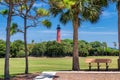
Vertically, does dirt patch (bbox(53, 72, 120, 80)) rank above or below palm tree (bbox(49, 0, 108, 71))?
below

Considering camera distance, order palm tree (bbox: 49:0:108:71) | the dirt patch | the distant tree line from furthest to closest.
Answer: the distant tree line
palm tree (bbox: 49:0:108:71)
the dirt patch

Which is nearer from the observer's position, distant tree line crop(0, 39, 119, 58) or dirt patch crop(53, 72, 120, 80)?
dirt patch crop(53, 72, 120, 80)

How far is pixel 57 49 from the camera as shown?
200ft

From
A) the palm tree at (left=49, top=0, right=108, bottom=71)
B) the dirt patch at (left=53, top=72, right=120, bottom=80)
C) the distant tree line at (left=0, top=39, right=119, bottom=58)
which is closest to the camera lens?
the dirt patch at (left=53, top=72, right=120, bottom=80)

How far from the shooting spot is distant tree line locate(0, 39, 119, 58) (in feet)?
202

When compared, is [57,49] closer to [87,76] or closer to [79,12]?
[79,12]

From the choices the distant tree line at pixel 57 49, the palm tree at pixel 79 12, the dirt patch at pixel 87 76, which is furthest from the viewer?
the distant tree line at pixel 57 49

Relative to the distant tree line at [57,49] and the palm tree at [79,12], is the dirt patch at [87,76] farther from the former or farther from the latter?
the distant tree line at [57,49]

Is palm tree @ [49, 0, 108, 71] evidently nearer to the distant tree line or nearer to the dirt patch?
the dirt patch

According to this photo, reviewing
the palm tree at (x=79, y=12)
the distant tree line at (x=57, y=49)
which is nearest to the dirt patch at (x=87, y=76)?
the palm tree at (x=79, y=12)

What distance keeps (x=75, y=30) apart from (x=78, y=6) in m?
1.84

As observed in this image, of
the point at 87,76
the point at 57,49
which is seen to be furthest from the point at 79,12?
the point at 57,49

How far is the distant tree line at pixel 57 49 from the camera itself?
2420 inches

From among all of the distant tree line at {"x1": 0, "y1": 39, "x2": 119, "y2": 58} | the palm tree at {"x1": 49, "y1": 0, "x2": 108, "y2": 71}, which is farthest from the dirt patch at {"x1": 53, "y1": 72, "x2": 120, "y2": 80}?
the distant tree line at {"x1": 0, "y1": 39, "x2": 119, "y2": 58}
